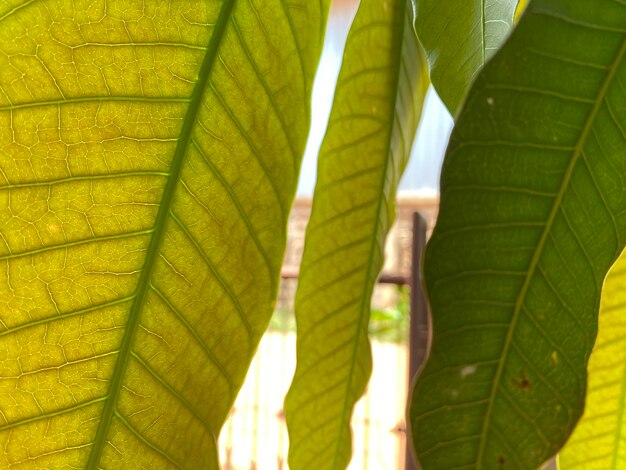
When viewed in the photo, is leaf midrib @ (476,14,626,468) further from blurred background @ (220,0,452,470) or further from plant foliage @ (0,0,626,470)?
blurred background @ (220,0,452,470)

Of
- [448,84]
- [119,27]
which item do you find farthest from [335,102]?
[119,27]

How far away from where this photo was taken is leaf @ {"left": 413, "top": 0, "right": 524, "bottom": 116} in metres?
0.39

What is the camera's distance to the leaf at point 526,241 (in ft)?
0.95

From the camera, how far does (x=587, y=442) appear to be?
17.7 inches

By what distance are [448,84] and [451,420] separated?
0.62ft

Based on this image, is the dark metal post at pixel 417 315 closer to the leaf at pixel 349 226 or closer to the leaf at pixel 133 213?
the leaf at pixel 349 226

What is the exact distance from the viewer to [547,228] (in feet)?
1.01

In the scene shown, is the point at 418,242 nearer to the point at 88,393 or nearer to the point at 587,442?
the point at 587,442

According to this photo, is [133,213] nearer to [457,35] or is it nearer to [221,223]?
[221,223]

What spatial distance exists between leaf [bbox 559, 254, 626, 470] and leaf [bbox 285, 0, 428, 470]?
5.6 inches

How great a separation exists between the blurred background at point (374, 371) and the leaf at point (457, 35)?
0.94 metres

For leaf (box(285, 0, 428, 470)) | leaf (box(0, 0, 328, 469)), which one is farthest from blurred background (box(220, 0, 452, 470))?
leaf (box(0, 0, 328, 469))

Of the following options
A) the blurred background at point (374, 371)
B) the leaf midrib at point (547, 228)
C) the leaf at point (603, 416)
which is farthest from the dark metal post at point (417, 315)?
the leaf midrib at point (547, 228)

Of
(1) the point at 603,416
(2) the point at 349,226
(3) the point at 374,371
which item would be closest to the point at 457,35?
(2) the point at 349,226
